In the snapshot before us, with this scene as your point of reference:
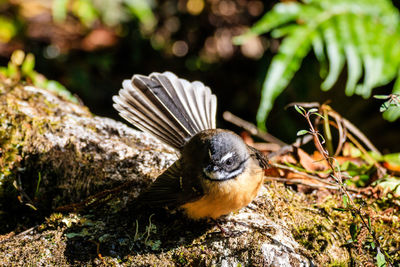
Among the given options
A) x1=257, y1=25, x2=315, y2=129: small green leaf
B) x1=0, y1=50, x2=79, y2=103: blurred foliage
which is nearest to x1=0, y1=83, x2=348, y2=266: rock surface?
x1=0, y1=50, x2=79, y2=103: blurred foliage

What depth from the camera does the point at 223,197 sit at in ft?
8.41

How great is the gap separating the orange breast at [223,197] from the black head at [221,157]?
6cm

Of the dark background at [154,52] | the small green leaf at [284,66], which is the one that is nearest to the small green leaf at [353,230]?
the small green leaf at [284,66]

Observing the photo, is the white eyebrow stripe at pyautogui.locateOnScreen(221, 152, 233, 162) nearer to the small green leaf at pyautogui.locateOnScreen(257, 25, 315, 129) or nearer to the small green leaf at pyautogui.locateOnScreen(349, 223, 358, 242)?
the small green leaf at pyautogui.locateOnScreen(349, 223, 358, 242)

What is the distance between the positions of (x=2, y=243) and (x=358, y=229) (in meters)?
2.25

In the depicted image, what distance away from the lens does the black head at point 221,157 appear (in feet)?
8.82

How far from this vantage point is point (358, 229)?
8.70ft

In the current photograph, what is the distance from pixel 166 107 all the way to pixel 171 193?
0.86m

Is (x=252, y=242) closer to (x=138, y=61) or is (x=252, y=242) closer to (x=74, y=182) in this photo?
(x=74, y=182)

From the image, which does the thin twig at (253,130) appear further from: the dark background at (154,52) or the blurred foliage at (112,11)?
the blurred foliage at (112,11)

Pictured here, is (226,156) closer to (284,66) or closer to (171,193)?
(171,193)

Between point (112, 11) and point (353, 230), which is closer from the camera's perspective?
point (353, 230)

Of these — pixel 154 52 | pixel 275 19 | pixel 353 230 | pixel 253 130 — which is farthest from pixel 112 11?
pixel 353 230

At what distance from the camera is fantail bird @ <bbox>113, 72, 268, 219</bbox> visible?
8.55ft
